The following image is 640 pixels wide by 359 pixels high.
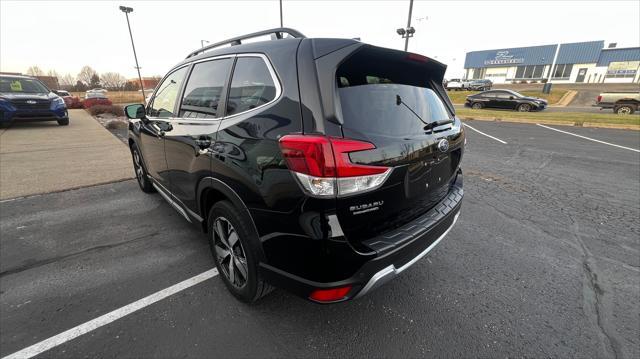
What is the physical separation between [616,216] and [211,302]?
4919mm

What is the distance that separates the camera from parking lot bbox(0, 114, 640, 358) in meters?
1.97

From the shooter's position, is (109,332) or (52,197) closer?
(109,332)

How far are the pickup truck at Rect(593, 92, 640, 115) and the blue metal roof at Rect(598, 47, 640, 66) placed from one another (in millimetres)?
51991

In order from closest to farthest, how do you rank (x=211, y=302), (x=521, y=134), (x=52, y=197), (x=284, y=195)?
(x=284, y=195)
(x=211, y=302)
(x=52, y=197)
(x=521, y=134)

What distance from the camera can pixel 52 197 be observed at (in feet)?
14.9

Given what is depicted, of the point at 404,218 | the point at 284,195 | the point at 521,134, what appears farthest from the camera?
the point at 521,134

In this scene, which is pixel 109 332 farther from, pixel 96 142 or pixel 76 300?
pixel 96 142

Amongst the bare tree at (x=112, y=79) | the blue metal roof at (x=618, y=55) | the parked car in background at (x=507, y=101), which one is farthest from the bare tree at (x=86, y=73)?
the blue metal roof at (x=618, y=55)

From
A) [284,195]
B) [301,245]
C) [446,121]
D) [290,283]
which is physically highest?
[446,121]

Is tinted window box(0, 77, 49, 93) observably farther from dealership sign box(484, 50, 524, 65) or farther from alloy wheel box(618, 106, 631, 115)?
dealership sign box(484, 50, 524, 65)

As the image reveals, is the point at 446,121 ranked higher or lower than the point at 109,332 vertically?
higher

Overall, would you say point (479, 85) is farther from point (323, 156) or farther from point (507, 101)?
point (323, 156)

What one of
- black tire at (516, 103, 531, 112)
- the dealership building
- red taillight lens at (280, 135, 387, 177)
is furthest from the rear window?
the dealership building

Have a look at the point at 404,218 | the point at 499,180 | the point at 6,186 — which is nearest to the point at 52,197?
the point at 6,186
